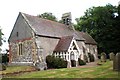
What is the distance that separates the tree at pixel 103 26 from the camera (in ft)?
152

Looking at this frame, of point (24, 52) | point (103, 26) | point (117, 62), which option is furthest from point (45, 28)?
point (103, 26)

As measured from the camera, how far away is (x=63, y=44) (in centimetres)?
3475

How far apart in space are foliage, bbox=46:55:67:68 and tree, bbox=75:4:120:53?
1812 centimetres

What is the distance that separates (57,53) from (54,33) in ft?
12.8

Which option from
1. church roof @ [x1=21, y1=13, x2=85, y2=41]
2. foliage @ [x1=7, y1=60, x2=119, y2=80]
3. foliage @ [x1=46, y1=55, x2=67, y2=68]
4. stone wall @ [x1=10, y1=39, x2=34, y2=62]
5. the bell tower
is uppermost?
the bell tower

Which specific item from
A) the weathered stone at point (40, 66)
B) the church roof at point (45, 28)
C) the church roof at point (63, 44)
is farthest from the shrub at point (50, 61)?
the church roof at point (45, 28)

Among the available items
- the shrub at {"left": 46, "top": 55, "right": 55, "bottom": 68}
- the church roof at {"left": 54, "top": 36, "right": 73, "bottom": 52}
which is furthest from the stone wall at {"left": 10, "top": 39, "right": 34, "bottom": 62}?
the church roof at {"left": 54, "top": 36, "right": 73, "bottom": 52}

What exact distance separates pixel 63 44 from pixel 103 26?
26293 millimetres

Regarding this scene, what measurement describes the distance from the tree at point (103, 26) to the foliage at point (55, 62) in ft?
59.5

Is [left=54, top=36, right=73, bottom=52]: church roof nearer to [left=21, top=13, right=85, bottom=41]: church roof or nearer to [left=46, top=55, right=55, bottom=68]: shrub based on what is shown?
[left=21, top=13, right=85, bottom=41]: church roof

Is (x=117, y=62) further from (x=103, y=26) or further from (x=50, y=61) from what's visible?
(x=103, y=26)

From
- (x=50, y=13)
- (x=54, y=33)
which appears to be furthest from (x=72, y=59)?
(x=50, y=13)

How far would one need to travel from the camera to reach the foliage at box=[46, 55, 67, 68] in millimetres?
31859

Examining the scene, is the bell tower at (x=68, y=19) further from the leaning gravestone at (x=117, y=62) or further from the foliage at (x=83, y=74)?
the leaning gravestone at (x=117, y=62)
